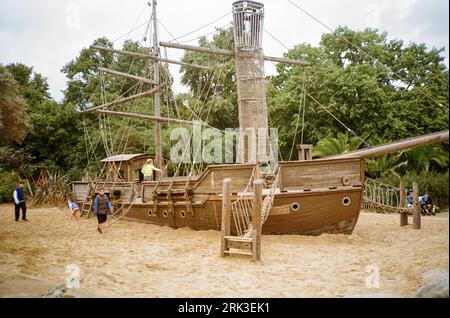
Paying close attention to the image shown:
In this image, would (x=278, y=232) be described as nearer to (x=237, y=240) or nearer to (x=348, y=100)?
(x=237, y=240)

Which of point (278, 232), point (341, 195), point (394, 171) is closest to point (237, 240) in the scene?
point (278, 232)

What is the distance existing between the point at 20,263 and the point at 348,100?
18568mm

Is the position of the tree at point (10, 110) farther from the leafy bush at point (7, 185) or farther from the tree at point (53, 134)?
the tree at point (53, 134)

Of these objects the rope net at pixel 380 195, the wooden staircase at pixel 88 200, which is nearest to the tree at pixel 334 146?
the rope net at pixel 380 195

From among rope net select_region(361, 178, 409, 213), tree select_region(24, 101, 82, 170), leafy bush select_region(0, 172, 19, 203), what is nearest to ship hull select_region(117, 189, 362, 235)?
rope net select_region(361, 178, 409, 213)

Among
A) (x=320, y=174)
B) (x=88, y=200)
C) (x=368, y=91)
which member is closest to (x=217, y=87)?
(x=368, y=91)

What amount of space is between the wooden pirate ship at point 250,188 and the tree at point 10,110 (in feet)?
15.3

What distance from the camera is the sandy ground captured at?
15.8 ft

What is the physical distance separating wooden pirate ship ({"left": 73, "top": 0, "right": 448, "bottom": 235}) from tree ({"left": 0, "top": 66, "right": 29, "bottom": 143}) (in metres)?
4.67

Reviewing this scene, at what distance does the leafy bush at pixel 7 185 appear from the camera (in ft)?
71.3

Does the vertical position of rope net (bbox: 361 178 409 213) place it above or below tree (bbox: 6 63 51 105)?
below

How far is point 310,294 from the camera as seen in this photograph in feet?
15.3

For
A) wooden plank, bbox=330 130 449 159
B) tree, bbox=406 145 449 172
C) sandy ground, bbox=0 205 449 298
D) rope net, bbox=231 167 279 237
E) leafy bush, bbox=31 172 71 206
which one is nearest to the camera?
sandy ground, bbox=0 205 449 298

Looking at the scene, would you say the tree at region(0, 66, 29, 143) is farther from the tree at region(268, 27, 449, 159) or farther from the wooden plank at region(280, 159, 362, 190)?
the tree at region(268, 27, 449, 159)
